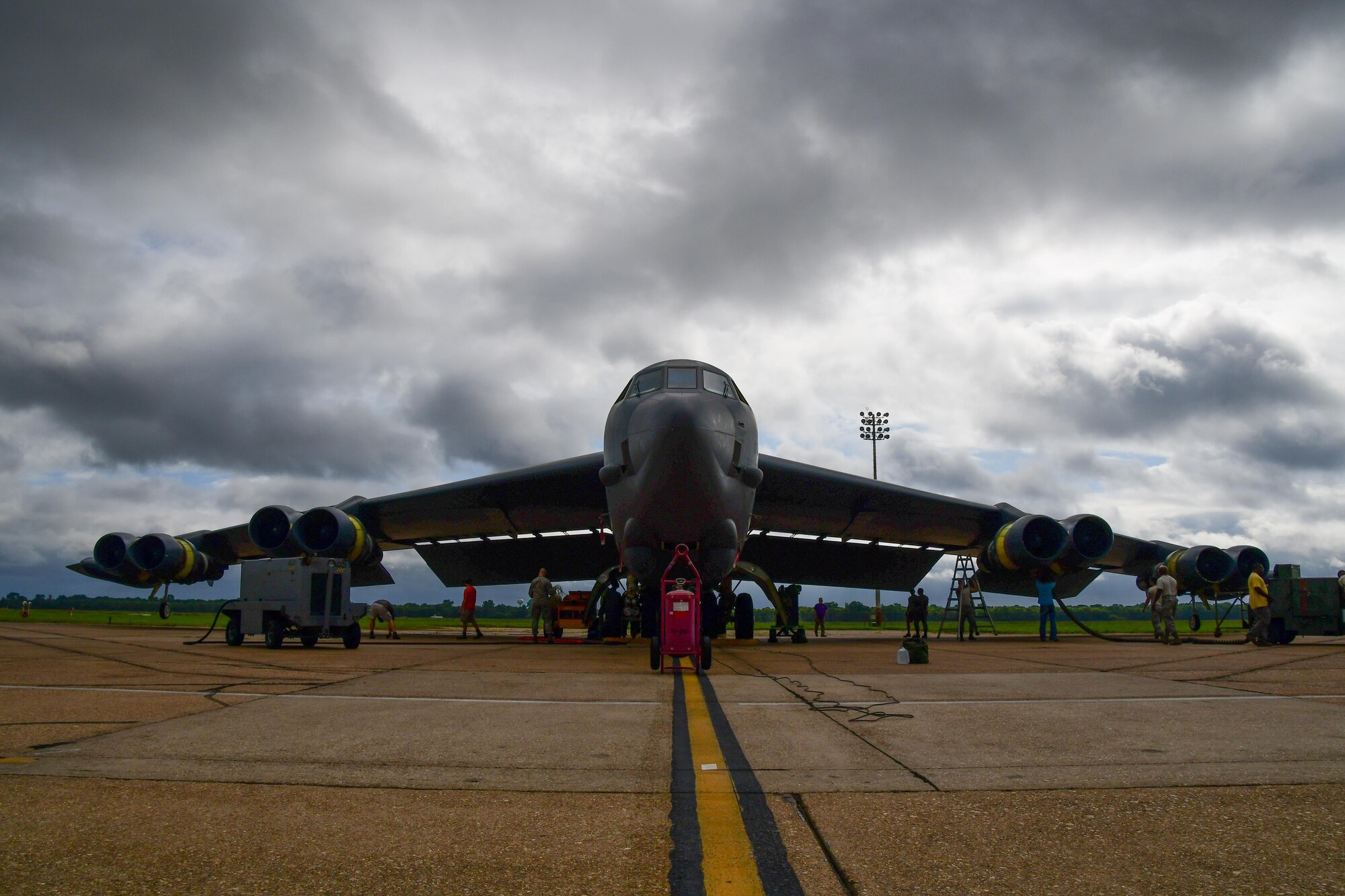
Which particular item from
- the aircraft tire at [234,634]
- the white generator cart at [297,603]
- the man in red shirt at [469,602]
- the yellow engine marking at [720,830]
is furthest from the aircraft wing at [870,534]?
the yellow engine marking at [720,830]

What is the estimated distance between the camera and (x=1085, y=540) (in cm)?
1575

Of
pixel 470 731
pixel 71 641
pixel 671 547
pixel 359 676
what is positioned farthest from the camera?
pixel 71 641

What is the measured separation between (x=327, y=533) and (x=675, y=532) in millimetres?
8265

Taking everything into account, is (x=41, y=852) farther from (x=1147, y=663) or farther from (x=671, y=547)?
(x=1147, y=663)

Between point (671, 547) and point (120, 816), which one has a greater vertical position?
point (671, 547)

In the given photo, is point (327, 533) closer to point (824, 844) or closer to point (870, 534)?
point (870, 534)

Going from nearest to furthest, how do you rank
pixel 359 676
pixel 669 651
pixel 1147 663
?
1. pixel 359 676
2. pixel 669 651
3. pixel 1147 663

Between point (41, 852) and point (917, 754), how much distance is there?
319 cm

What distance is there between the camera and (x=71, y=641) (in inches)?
508

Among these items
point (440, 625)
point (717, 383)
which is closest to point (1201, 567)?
point (717, 383)

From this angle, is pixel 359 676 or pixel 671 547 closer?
pixel 359 676

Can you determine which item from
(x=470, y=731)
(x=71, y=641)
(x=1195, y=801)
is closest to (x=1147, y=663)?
(x=1195, y=801)

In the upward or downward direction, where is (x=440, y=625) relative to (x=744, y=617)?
downward

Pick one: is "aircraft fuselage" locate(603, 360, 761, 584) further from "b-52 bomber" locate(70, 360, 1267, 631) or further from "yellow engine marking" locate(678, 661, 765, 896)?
"yellow engine marking" locate(678, 661, 765, 896)
